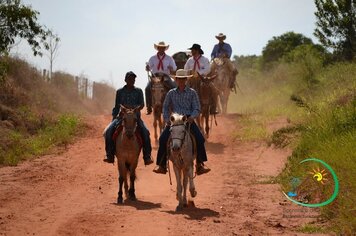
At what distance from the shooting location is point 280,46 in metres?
47.9

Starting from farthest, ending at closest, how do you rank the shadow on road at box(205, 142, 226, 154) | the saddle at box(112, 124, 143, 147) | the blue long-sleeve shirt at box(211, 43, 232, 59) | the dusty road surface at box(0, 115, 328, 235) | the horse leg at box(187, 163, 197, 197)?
the blue long-sleeve shirt at box(211, 43, 232, 59)
the shadow on road at box(205, 142, 226, 154)
the saddle at box(112, 124, 143, 147)
the horse leg at box(187, 163, 197, 197)
the dusty road surface at box(0, 115, 328, 235)

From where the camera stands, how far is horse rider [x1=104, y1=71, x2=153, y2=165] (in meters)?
12.6

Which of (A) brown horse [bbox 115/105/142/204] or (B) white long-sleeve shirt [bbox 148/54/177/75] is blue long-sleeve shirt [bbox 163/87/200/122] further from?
(B) white long-sleeve shirt [bbox 148/54/177/75]

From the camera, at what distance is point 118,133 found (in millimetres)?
12539

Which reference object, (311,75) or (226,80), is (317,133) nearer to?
(226,80)

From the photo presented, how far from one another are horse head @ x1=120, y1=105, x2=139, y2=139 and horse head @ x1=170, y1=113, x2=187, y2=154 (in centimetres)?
107

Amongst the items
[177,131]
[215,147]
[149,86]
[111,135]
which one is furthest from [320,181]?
[149,86]

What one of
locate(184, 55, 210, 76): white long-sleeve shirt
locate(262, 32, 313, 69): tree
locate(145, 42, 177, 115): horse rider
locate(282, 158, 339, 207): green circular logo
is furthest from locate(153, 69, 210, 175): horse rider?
locate(262, 32, 313, 69): tree

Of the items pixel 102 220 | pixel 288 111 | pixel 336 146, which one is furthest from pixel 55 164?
pixel 288 111

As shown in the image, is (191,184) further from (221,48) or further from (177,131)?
(221,48)

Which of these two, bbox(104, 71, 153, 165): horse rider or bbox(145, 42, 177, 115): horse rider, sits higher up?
bbox(145, 42, 177, 115): horse rider

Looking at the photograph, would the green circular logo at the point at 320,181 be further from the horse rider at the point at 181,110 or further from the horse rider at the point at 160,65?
the horse rider at the point at 160,65

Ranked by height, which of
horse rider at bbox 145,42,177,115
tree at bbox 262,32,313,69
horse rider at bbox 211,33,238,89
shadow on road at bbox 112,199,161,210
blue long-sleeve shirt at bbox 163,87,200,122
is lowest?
shadow on road at bbox 112,199,161,210

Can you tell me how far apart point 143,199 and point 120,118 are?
6.14 feet
